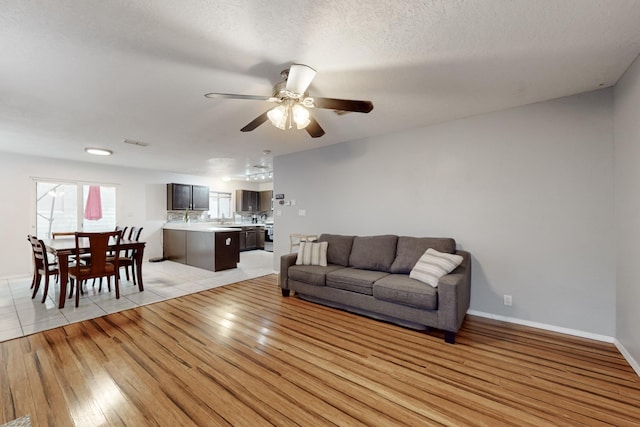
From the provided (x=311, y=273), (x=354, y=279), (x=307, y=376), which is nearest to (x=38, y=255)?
(x=311, y=273)

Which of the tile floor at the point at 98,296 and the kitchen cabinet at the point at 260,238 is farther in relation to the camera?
the kitchen cabinet at the point at 260,238

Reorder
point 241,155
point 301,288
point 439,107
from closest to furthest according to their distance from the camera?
1. point 439,107
2. point 301,288
3. point 241,155

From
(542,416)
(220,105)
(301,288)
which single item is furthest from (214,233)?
(542,416)

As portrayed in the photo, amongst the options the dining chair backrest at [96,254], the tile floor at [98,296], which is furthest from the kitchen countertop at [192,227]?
the dining chair backrest at [96,254]

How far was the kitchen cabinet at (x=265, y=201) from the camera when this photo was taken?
955cm

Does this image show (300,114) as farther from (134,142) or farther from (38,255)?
(38,255)

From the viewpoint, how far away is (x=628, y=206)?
2268 millimetres

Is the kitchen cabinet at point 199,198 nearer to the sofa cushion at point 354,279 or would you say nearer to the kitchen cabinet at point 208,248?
the kitchen cabinet at point 208,248

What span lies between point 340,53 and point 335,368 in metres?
2.47

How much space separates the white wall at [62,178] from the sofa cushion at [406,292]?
6.27 meters

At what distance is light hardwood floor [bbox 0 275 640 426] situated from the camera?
168cm

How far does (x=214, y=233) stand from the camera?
5.57 metres

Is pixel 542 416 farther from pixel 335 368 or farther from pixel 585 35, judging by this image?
pixel 585 35

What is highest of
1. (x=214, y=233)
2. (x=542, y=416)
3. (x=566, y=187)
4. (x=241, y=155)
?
(x=241, y=155)
